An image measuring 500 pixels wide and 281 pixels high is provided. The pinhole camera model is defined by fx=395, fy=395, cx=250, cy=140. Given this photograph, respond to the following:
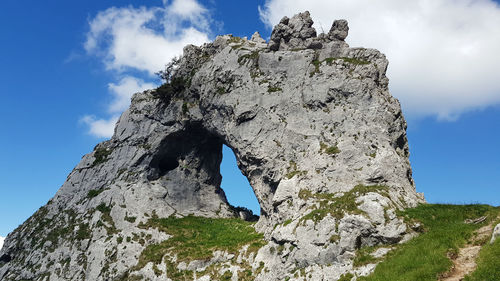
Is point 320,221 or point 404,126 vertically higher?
point 404,126

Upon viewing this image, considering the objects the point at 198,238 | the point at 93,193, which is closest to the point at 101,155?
the point at 93,193

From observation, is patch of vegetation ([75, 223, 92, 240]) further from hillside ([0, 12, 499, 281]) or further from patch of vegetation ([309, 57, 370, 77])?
patch of vegetation ([309, 57, 370, 77])

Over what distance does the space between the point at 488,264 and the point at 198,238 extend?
28.6m

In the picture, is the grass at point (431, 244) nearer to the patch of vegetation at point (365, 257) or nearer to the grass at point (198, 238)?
the patch of vegetation at point (365, 257)

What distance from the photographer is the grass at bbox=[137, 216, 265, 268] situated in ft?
124

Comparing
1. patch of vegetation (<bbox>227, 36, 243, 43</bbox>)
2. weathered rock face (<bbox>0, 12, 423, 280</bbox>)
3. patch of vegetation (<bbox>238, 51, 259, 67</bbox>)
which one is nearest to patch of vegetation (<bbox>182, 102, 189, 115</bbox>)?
weathered rock face (<bbox>0, 12, 423, 280</bbox>)

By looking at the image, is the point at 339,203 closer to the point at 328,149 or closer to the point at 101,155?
the point at 328,149

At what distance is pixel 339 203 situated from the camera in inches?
1244

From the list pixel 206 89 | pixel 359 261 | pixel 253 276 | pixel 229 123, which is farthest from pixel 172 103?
pixel 359 261

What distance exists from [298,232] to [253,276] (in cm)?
543

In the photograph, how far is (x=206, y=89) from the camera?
4897 centimetres

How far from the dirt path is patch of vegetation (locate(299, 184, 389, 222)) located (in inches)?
294

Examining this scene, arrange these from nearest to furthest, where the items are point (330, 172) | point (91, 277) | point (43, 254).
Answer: point (330, 172) < point (91, 277) < point (43, 254)

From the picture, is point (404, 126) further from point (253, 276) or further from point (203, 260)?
point (203, 260)
